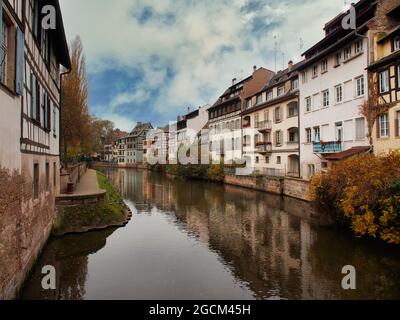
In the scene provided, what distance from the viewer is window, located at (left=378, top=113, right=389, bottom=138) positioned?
16.9 metres

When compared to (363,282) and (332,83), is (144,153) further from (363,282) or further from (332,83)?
(363,282)

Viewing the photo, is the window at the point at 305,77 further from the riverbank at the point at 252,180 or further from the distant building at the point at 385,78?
the riverbank at the point at 252,180

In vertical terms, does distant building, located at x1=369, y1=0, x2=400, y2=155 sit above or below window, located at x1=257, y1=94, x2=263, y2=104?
below

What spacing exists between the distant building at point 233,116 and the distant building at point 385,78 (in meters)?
20.2

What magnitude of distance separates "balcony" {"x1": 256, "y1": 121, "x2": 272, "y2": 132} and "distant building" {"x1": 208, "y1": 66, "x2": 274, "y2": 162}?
16.7 feet

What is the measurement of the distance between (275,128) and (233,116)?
1048cm

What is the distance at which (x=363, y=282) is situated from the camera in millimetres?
8359

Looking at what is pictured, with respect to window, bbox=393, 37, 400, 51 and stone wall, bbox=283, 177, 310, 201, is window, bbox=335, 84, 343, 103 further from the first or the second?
stone wall, bbox=283, 177, 310, 201

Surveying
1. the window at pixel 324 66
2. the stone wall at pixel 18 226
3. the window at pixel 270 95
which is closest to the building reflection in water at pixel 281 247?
the stone wall at pixel 18 226

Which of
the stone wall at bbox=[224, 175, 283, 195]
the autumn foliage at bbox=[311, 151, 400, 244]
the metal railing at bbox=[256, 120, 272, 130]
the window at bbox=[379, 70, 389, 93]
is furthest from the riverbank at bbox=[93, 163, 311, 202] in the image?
the window at bbox=[379, 70, 389, 93]

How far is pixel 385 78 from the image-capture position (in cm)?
1689

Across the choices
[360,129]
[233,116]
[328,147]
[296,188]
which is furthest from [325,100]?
[233,116]

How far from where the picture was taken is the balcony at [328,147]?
20.8 meters
